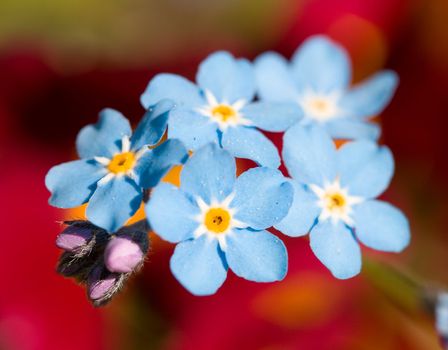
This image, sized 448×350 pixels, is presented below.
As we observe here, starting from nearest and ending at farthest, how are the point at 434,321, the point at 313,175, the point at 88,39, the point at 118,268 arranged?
the point at 118,268, the point at 313,175, the point at 434,321, the point at 88,39

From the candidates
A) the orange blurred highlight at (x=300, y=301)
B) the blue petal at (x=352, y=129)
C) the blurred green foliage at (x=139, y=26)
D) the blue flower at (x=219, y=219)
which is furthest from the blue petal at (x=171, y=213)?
the blurred green foliage at (x=139, y=26)

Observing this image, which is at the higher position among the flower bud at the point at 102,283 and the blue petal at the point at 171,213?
the blue petal at the point at 171,213

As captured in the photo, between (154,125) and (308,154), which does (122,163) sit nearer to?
(154,125)

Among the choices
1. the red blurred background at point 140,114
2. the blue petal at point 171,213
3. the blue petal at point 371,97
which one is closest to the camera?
the blue petal at point 171,213

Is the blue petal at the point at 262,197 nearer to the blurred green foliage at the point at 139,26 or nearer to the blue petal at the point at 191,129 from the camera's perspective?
the blue petal at the point at 191,129

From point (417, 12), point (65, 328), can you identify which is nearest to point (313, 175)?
point (65, 328)

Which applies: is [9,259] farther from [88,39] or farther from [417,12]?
[417,12]

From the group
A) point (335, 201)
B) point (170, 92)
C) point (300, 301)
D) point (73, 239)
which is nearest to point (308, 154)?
point (335, 201)
